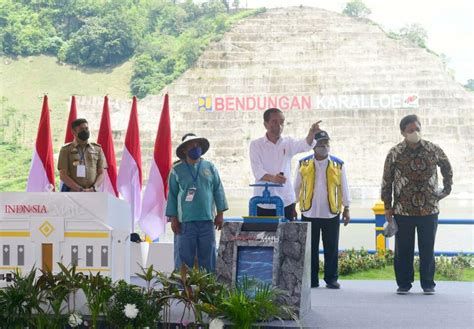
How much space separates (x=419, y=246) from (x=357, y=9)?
4777 cm

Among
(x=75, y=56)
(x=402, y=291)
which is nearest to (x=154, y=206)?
(x=402, y=291)

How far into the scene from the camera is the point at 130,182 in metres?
9.29

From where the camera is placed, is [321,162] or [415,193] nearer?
[415,193]

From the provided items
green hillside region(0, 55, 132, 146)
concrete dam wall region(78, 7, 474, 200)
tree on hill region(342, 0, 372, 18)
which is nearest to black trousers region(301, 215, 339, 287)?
concrete dam wall region(78, 7, 474, 200)

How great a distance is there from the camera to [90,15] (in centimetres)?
4597

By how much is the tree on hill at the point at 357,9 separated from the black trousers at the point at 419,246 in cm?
4702

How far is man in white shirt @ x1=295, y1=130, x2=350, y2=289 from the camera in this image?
6816 millimetres

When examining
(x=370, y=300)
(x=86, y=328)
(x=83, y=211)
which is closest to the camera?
(x=86, y=328)

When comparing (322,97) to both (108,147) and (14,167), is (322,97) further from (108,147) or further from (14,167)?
(108,147)

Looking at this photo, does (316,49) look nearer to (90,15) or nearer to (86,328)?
(90,15)

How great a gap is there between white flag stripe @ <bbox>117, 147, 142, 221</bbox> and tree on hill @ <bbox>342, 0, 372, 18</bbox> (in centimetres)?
4441

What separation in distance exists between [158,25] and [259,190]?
43179 millimetres

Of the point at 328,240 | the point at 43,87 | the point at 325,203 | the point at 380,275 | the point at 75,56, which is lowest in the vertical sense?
the point at 380,275

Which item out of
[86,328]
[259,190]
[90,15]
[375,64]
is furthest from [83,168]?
[375,64]
